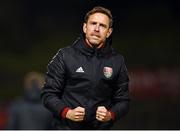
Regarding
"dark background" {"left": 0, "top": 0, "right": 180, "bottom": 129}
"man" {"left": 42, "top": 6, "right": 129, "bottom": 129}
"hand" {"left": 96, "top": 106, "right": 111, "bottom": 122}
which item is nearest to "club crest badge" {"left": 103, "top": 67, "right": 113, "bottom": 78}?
"man" {"left": 42, "top": 6, "right": 129, "bottom": 129}

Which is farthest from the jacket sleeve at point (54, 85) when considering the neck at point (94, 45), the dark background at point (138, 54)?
the dark background at point (138, 54)

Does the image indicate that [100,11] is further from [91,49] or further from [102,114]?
[102,114]

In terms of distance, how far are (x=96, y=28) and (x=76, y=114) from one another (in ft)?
1.03

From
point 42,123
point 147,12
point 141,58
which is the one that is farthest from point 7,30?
point 42,123

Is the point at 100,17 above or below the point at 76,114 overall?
above

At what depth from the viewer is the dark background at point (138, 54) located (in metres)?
Answer: 11.8

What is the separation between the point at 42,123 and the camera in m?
6.48

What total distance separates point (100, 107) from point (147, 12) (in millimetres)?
9677

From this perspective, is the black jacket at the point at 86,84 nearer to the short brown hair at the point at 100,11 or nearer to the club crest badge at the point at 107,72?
→ the club crest badge at the point at 107,72

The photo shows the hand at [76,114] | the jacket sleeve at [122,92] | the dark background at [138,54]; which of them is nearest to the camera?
the hand at [76,114]

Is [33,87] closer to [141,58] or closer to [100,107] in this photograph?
[100,107]

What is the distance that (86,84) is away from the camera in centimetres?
210

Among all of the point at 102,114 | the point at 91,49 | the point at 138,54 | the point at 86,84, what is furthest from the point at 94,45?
the point at 138,54

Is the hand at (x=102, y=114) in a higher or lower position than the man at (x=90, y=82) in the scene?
lower
